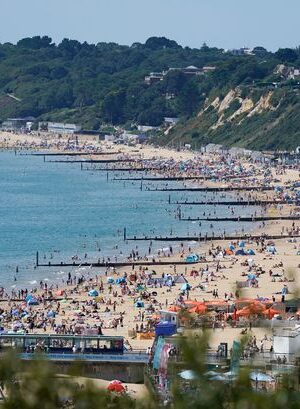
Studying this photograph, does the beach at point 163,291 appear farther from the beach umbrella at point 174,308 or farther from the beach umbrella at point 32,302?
the beach umbrella at point 174,308

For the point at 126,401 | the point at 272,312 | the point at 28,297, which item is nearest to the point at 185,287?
the point at 28,297

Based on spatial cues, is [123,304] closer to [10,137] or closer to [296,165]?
[296,165]

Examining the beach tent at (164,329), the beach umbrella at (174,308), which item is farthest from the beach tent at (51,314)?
the beach tent at (164,329)

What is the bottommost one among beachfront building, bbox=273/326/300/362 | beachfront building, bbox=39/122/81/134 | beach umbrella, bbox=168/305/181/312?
beach umbrella, bbox=168/305/181/312

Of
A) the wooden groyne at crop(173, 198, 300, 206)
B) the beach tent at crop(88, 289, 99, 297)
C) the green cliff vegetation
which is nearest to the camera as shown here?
the beach tent at crop(88, 289, 99, 297)

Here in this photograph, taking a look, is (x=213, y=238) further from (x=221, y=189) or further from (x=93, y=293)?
(x=221, y=189)

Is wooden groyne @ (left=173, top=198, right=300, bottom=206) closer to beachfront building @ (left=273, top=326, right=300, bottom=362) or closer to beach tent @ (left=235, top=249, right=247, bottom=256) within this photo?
beach tent @ (left=235, top=249, right=247, bottom=256)

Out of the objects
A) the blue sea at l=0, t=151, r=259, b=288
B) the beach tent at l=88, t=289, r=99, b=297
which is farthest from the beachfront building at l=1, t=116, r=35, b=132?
the beach tent at l=88, t=289, r=99, b=297
